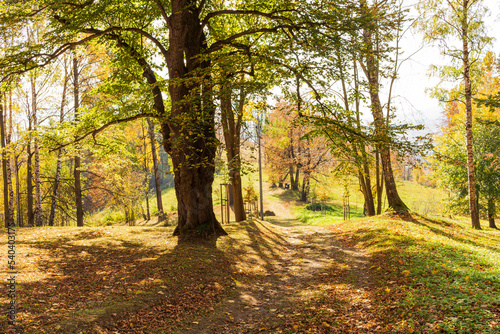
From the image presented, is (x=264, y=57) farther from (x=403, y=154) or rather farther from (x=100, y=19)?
(x=100, y=19)

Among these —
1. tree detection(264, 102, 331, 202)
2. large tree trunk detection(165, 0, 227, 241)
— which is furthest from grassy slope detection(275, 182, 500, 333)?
tree detection(264, 102, 331, 202)

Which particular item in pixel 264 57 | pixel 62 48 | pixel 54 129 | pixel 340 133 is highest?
pixel 62 48

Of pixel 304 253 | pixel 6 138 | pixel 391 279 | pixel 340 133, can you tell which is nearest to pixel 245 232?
pixel 304 253

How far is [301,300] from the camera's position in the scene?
21.1ft

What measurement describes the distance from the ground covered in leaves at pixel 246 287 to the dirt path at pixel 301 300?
2 cm

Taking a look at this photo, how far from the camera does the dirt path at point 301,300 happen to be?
5230 millimetres

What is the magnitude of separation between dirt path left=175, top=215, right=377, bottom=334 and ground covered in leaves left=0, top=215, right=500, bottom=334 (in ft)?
0.08

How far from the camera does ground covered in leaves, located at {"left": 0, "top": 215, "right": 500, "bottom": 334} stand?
463 centimetres

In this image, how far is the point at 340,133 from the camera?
880cm

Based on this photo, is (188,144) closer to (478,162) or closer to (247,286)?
(247,286)

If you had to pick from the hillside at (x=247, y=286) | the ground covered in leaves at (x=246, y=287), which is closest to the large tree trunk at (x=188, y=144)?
the hillside at (x=247, y=286)

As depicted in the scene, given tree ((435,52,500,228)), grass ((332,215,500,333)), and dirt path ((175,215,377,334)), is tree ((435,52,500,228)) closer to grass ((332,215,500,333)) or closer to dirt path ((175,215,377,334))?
grass ((332,215,500,333))

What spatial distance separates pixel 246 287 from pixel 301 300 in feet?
4.94

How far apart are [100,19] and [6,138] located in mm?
12658
